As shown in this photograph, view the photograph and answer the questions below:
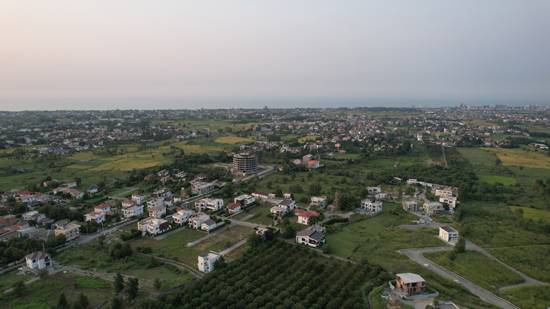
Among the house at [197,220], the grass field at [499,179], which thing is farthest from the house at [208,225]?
the grass field at [499,179]

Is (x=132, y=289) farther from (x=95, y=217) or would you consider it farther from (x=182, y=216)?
(x=95, y=217)

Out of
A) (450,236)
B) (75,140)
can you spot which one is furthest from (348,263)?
(75,140)

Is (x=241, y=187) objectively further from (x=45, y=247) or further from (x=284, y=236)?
(x=45, y=247)

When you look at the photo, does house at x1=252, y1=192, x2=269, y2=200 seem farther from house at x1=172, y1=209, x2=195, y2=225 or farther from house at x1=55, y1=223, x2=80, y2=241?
house at x1=55, y1=223, x2=80, y2=241

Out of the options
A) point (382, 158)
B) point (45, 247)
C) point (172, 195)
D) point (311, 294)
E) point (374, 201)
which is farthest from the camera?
point (382, 158)

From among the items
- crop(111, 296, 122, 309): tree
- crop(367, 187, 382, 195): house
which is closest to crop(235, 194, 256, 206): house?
crop(367, 187, 382, 195): house
